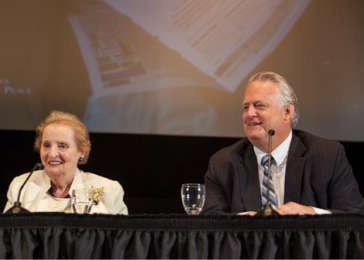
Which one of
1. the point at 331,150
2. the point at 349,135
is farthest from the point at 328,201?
the point at 349,135

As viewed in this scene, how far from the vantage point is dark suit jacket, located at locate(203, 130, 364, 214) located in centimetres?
262

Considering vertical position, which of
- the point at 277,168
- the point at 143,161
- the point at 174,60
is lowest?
the point at 277,168

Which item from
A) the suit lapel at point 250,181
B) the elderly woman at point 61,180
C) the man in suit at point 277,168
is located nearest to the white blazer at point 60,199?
the elderly woman at point 61,180

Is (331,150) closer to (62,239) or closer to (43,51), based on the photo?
(62,239)

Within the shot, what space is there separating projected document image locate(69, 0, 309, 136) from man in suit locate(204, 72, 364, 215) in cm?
137

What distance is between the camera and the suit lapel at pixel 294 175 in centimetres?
265

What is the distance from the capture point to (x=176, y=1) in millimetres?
4277

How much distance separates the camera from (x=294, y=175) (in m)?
2.66

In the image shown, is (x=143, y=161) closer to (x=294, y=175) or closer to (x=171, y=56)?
(x=171, y=56)

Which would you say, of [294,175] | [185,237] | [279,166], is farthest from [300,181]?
[185,237]

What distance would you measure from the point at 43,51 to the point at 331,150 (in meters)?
2.30

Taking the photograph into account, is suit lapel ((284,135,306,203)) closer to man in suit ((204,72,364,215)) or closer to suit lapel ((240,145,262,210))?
man in suit ((204,72,364,215))

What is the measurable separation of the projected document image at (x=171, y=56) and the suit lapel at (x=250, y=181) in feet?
4.62

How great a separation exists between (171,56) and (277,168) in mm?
1683
